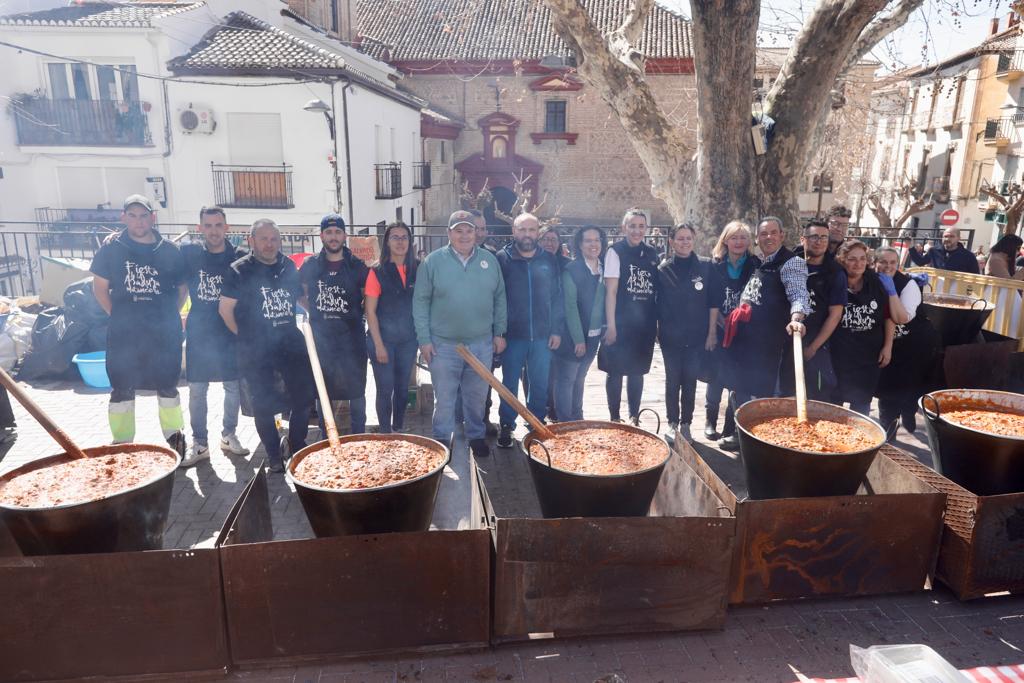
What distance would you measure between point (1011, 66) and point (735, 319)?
101 ft

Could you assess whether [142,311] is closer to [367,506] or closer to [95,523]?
[95,523]

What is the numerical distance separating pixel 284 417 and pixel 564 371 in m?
2.83

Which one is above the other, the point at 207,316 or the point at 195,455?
the point at 207,316

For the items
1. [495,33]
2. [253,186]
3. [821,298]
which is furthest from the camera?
[495,33]

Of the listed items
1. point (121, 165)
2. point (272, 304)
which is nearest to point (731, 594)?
point (272, 304)

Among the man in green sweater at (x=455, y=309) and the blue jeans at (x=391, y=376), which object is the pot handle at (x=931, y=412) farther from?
the blue jeans at (x=391, y=376)

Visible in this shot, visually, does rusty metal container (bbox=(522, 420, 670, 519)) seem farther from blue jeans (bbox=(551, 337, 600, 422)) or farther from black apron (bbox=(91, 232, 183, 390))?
black apron (bbox=(91, 232, 183, 390))

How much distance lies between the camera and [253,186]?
765 inches

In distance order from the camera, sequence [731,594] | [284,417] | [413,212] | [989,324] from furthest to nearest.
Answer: [413,212], [989,324], [284,417], [731,594]

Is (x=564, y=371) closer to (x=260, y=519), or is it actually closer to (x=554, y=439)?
(x=554, y=439)

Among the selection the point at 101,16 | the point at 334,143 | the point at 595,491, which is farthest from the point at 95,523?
the point at 101,16

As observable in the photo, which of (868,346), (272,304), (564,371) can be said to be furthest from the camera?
(564,371)

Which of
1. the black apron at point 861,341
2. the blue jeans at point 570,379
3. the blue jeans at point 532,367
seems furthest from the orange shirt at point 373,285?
the black apron at point 861,341

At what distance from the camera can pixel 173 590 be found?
130 inches
